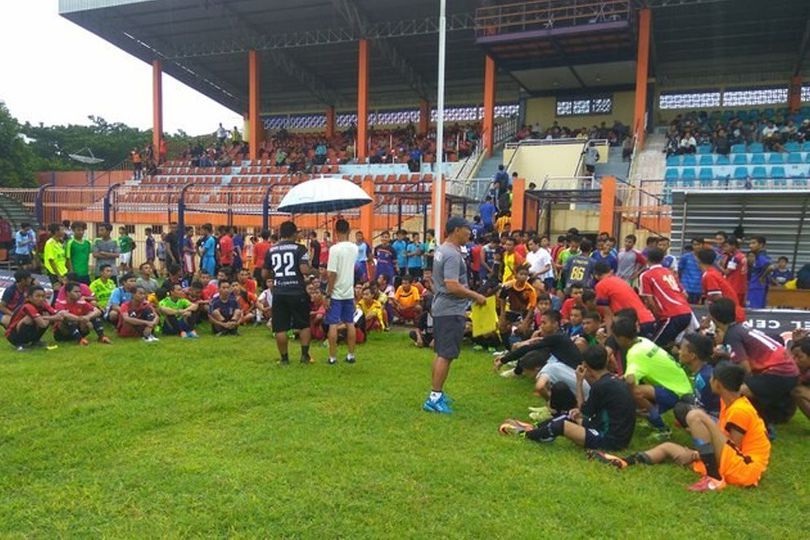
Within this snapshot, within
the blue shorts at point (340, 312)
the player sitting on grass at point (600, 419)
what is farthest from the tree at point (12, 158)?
the player sitting on grass at point (600, 419)

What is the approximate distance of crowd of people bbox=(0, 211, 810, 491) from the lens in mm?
5016

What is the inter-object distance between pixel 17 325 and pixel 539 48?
20.6 meters

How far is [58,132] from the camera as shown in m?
55.4

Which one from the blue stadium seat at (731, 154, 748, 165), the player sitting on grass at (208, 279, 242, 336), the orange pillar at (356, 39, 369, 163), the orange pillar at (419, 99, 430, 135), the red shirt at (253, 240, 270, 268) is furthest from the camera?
the orange pillar at (419, 99, 430, 135)

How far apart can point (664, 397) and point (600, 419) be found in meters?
0.85

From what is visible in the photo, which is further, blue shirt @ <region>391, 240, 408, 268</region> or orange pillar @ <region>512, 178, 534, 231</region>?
orange pillar @ <region>512, 178, 534, 231</region>

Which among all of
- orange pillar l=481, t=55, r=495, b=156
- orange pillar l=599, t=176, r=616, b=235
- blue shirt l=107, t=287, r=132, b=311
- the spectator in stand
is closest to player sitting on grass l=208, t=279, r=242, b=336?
blue shirt l=107, t=287, r=132, b=311

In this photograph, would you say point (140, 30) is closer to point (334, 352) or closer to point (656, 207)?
point (656, 207)

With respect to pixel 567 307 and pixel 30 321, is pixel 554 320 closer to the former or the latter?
pixel 567 307

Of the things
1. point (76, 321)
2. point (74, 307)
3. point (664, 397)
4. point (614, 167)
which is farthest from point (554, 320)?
point (614, 167)

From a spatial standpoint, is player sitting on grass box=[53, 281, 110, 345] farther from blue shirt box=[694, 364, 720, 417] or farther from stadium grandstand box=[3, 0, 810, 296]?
blue shirt box=[694, 364, 720, 417]

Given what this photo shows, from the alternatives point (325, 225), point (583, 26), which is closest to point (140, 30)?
point (325, 225)

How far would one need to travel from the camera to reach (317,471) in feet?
14.1

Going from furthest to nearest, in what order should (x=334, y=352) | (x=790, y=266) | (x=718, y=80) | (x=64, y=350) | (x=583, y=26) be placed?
(x=718, y=80), (x=583, y=26), (x=790, y=266), (x=64, y=350), (x=334, y=352)
